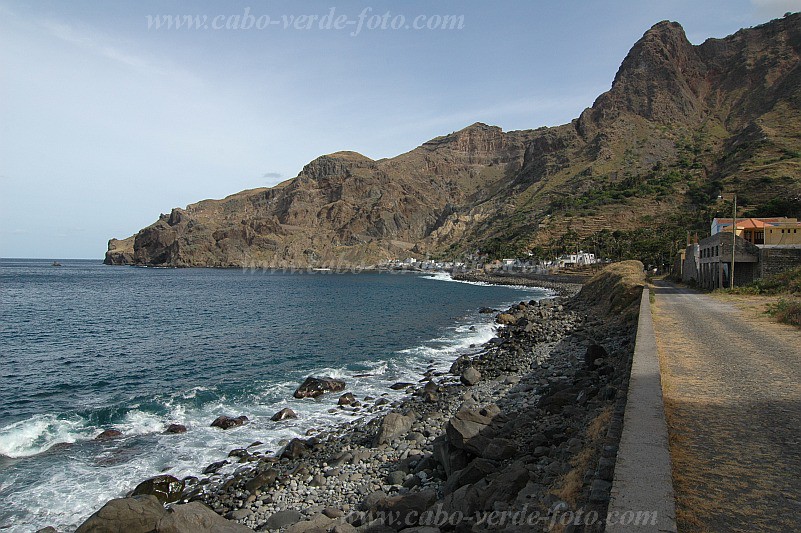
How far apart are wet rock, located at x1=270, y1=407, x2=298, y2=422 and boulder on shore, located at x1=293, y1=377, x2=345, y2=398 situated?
2.41 m

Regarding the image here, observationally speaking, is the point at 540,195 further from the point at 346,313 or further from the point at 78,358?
the point at 78,358

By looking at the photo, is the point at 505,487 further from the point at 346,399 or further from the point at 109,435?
the point at 109,435

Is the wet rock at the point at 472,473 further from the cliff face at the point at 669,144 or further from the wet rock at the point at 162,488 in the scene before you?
the cliff face at the point at 669,144

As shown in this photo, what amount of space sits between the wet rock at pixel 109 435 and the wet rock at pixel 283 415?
567cm

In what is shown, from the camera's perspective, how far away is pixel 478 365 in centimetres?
2548

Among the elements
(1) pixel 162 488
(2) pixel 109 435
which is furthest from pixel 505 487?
(2) pixel 109 435

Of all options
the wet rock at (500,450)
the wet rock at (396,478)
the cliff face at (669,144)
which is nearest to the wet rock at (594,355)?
the wet rock at (500,450)

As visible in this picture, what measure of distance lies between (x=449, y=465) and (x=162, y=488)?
8477 millimetres

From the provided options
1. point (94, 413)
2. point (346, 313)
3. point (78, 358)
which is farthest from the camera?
point (346, 313)

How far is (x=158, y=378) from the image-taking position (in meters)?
24.8

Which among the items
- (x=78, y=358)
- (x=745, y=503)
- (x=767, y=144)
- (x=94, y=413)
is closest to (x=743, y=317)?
(x=745, y=503)

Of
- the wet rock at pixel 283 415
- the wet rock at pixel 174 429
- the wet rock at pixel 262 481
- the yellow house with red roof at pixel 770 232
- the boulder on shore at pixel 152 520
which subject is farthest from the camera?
the yellow house with red roof at pixel 770 232

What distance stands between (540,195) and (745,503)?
177636 millimetres

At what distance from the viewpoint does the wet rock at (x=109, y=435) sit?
16.9m
